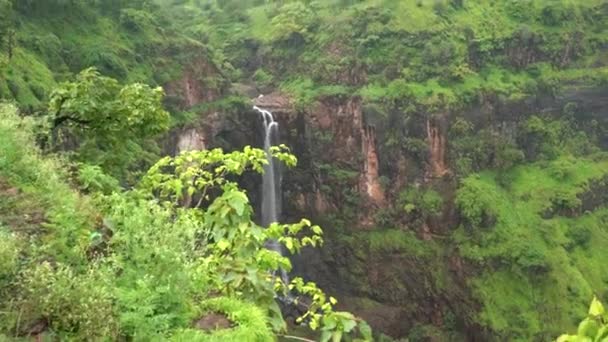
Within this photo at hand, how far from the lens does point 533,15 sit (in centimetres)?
3434

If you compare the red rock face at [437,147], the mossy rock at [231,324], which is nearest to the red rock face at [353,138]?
the red rock face at [437,147]

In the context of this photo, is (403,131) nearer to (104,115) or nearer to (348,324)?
(104,115)

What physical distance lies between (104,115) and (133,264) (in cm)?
400

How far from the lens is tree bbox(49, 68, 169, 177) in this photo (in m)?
7.36

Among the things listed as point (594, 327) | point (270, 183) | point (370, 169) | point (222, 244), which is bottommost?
point (270, 183)

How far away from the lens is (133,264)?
163 inches

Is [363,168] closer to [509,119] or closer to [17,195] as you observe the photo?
[509,119]

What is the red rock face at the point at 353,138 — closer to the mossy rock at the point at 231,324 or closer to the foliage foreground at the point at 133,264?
the foliage foreground at the point at 133,264

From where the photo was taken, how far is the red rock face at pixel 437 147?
29.6m

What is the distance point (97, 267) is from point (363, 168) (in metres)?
26.4

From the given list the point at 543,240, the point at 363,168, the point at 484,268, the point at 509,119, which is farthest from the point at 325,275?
the point at 509,119

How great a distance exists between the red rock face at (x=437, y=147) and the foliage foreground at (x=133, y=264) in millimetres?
25155

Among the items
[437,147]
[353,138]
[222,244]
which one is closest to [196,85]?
[353,138]

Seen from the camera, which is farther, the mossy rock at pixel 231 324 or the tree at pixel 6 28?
the tree at pixel 6 28
